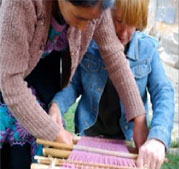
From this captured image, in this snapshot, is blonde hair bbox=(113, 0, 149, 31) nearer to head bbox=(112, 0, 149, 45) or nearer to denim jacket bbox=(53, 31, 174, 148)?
head bbox=(112, 0, 149, 45)

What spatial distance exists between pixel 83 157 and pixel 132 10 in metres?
0.59

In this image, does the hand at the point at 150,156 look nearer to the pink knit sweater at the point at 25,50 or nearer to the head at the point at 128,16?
the pink knit sweater at the point at 25,50

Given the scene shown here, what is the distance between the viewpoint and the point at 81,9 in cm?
84

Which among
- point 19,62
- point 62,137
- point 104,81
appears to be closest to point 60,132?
point 62,137

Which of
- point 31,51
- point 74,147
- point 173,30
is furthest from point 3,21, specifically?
point 173,30

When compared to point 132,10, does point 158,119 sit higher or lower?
lower

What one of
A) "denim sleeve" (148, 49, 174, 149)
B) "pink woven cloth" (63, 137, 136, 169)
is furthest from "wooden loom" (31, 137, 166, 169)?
"denim sleeve" (148, 49, 174, 149)

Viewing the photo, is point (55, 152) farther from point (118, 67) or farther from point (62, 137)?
point (118, 67)

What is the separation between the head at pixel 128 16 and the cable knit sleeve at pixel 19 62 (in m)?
0.44

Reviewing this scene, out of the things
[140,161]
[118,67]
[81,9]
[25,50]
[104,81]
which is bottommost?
[140,161]

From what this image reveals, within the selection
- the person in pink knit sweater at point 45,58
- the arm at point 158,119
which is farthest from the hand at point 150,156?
the person in pink knit sweater at point 45,58

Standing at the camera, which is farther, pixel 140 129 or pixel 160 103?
pixel 160 103

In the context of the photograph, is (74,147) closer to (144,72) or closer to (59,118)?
(59,118)

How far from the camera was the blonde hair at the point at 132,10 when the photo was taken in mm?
1264
